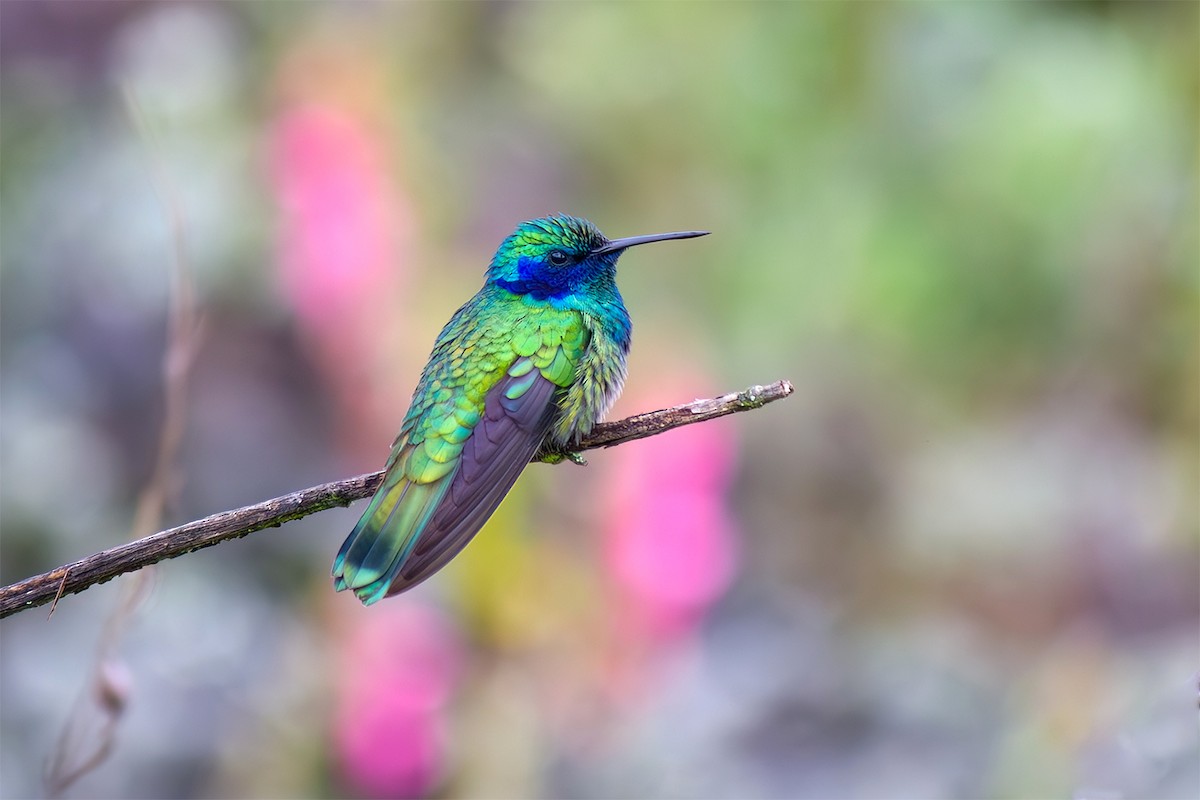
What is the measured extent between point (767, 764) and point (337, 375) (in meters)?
2.32

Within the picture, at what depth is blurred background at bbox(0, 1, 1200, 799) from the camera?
4.69 m

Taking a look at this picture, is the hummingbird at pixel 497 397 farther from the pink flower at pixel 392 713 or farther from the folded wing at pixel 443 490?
the pink flower at pixel 392 713

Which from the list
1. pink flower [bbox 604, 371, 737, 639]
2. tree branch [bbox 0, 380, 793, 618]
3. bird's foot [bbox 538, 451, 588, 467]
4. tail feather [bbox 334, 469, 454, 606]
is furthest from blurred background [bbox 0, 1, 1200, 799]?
tree branch [bbox 0, 380, 793, 618]

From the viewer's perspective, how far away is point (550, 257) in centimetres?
311

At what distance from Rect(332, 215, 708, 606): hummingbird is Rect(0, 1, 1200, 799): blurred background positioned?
155cm

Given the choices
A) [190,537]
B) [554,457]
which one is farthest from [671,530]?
[190,537]

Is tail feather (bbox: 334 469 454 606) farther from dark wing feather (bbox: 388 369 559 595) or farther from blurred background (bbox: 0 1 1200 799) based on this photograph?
blurred background (bbox: 0 1 1200 799)

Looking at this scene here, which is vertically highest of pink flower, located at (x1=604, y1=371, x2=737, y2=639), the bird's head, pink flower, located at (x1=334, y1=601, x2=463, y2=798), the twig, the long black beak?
the long black beak

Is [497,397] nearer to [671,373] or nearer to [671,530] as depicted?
[671,530]

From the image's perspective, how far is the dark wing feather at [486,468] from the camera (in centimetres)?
218

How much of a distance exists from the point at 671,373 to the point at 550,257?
1.98 metres

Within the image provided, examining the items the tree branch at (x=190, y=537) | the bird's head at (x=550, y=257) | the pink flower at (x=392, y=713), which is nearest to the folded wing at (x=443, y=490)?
the tree branch at (x=190, y=537)

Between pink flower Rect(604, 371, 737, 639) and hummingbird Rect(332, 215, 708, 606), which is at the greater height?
hummingbird Rect(332, 215, 708, 606)

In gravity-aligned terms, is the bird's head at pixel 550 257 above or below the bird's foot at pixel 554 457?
above
